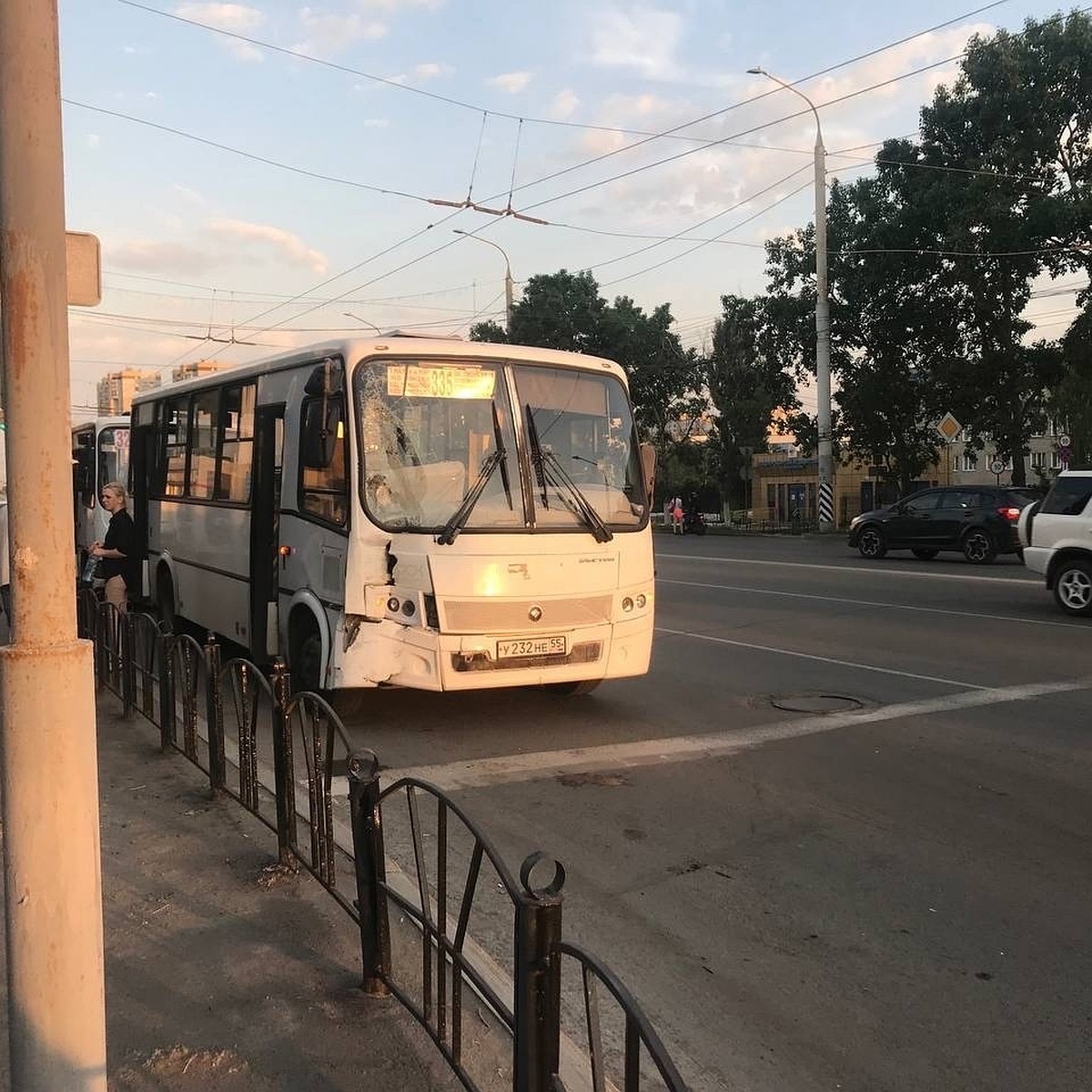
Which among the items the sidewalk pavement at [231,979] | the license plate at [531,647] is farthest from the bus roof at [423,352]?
the sidewalk pavement at [231,979]

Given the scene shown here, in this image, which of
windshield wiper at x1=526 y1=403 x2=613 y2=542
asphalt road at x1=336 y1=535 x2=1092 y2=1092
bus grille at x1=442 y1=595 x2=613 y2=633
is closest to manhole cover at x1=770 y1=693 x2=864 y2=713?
asphalt road at x1=336 y1=535 x2=1092 y2=1092

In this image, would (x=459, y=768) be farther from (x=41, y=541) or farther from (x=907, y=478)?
(x=907, y=478)

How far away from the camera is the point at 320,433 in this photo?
7176 mm

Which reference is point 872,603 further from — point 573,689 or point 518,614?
point 518,614

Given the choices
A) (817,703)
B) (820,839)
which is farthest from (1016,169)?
(820,839)

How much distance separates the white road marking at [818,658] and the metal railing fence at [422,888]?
532 centimetres

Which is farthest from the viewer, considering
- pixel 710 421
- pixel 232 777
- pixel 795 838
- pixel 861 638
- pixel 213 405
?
pixel 710 421

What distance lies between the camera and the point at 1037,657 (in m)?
10.2

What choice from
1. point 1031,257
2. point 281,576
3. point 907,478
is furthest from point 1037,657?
point 907,478

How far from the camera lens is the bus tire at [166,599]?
36.8 feet

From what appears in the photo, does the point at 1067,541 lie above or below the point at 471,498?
below

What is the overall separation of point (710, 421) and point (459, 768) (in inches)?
1873

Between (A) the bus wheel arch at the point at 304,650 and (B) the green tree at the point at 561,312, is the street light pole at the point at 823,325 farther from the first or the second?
(A) the bus wheel arch at the point at 304,650

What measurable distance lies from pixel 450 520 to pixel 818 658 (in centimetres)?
504
